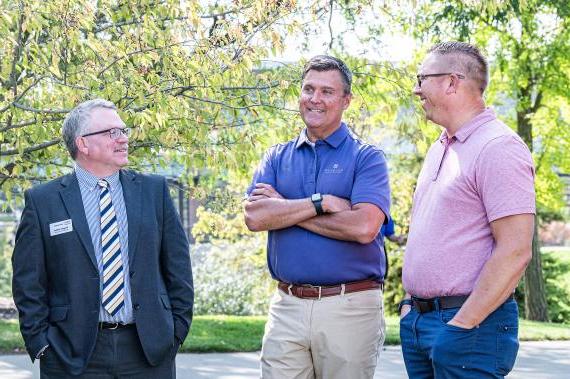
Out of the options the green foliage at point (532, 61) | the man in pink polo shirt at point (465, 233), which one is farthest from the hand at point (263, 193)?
the green foliage at point (532, 61)

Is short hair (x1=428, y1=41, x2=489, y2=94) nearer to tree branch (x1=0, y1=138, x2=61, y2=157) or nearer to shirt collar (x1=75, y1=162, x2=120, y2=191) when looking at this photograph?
shirt collar (x1=75, y1=162, x2=120, y2=191)

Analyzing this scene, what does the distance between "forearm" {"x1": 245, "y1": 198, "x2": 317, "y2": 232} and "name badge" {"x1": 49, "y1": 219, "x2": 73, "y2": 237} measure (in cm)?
92

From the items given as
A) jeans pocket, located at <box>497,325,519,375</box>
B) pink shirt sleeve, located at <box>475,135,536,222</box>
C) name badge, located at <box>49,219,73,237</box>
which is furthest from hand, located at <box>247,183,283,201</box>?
jeans pocket, located at <box>497,325,519,375</box>

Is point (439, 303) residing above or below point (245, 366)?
above

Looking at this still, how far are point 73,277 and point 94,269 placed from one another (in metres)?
0.10

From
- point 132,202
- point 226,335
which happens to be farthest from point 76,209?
point 226,335

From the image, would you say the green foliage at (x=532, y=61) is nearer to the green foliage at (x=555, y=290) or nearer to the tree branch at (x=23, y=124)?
the green foliage at (x=555, y=290)

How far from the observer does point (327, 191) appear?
15.9 feet

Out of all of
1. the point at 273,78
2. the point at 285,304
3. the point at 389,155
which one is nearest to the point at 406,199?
the point at 389,155

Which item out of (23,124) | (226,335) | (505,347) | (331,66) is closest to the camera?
(505,347)

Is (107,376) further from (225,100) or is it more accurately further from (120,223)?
(225,100)

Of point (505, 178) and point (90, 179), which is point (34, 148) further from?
point (505, 178)

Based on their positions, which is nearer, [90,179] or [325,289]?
[90,179]

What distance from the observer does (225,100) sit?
7.65m
